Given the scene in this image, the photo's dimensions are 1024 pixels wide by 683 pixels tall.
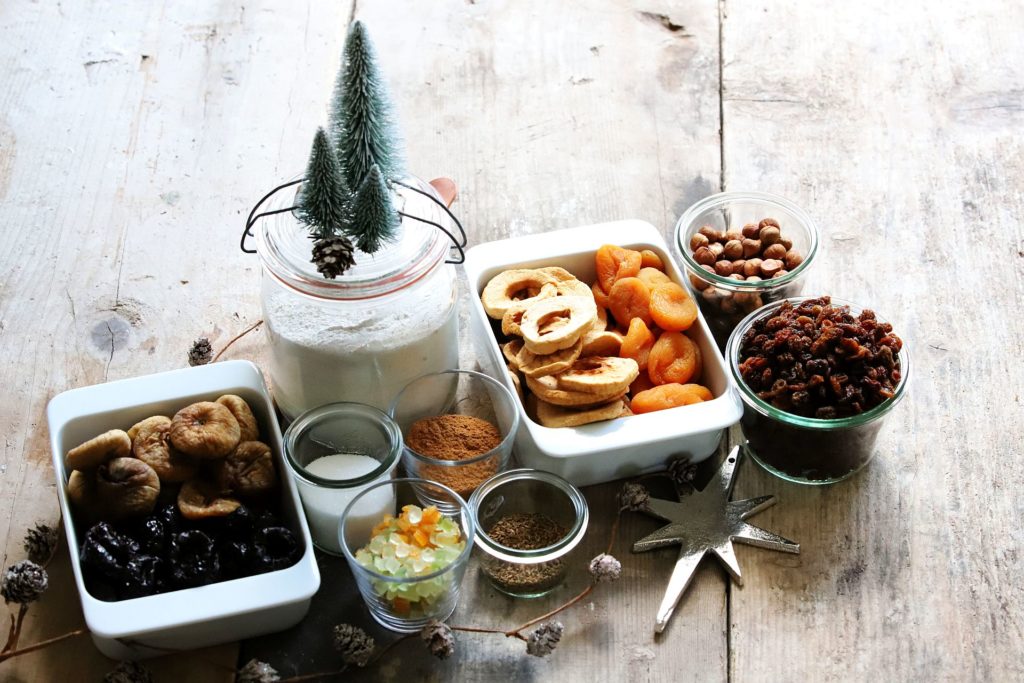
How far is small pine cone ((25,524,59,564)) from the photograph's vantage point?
1247 mm

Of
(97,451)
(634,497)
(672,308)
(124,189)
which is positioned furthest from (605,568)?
(124,189)

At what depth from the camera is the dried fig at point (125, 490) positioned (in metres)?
1.20

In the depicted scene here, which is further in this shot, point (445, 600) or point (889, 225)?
point (889, 225)

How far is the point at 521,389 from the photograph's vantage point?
4.44 feet

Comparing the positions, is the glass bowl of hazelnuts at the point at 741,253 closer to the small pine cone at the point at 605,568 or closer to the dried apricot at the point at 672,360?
the dried apricot at the point at 672,360

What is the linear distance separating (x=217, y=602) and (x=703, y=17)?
1.24m

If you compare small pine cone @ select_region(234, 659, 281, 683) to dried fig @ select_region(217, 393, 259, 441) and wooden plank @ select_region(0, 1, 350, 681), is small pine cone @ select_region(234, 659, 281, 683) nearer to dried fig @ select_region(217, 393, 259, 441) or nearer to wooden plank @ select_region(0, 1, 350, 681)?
wooden plank @ select_region(0, 1, 350, 681)

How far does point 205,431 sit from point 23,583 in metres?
0.23

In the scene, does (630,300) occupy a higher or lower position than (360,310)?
lower

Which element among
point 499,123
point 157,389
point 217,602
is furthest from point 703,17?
point 217,602

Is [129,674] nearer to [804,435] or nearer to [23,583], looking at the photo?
[23,583]

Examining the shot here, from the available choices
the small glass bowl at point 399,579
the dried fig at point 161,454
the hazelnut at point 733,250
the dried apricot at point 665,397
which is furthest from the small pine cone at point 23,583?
the hazelnut at point 733,250

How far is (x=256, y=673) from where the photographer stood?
116cm

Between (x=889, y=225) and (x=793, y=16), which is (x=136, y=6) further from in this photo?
(x=889, y=225)
